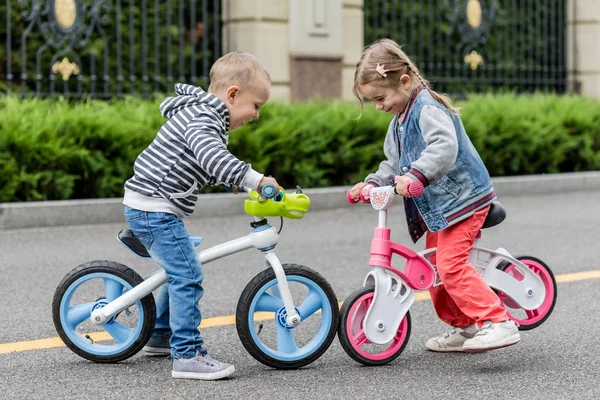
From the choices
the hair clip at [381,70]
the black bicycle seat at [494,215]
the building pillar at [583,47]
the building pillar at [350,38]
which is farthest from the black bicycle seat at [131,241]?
the building pillar at [583,47]

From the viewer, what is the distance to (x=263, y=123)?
1066cm

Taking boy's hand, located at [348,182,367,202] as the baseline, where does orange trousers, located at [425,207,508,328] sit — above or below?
below

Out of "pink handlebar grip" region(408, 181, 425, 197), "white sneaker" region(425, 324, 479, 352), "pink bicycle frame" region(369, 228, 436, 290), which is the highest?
"pink handlebar grip" region(408, 181, 425, 197)

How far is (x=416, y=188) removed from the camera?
431cm

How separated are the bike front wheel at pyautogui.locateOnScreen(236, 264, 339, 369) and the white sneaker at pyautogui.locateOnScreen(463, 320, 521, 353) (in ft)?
1.88

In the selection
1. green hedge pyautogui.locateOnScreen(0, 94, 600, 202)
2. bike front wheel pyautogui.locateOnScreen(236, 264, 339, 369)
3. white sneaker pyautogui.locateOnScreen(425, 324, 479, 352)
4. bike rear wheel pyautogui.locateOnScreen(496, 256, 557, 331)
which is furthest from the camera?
green hedge pyautogui.locateOnScreen(0, 94, 600, 202)

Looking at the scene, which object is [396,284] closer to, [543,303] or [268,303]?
[268,303]

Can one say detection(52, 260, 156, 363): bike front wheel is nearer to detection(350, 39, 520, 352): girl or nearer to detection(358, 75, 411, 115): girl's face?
detection(350, 39, 520, 352): girl

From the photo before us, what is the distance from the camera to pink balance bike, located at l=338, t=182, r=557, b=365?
4496 mm

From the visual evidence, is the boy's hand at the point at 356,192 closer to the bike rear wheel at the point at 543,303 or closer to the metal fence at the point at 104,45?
the bike rear wheel at the point at 543,303

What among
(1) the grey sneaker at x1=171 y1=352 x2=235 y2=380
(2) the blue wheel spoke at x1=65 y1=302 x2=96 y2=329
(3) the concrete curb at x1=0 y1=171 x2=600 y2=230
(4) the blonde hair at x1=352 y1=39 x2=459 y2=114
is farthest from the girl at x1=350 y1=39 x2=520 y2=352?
(3) the concrete curb at x1=0 y1=171 x2=600 y2=230

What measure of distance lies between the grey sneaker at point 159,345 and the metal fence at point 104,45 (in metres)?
Answer: 7.26

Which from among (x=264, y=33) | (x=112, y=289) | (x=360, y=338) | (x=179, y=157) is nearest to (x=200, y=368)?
(x=112, y=289)

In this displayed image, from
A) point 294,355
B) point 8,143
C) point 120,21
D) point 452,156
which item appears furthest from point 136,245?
point 120,21
